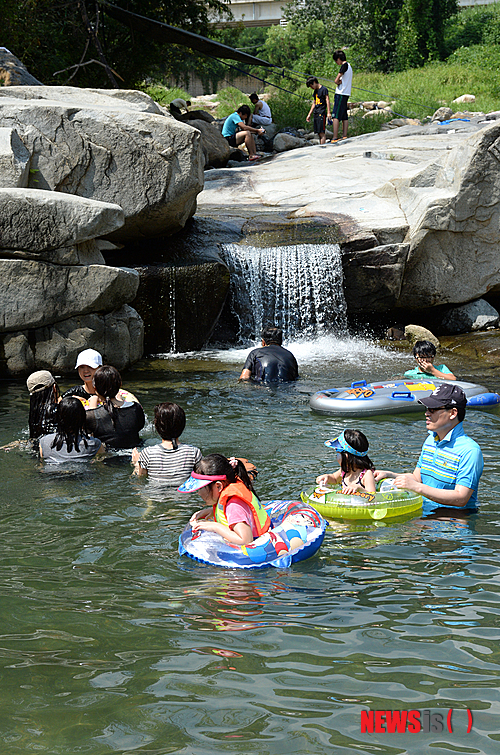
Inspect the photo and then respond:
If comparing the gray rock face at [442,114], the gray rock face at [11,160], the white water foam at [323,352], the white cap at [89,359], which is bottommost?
the white water foam at [323,352]

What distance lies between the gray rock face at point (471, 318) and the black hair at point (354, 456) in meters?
9.23

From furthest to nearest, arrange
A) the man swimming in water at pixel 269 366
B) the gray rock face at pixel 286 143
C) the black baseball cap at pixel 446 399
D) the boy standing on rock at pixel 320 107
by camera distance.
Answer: the gray rock face at pixel 286 143 → the boy standing on rock at pixel 320 107 → the man swimming in water at pixel 269 366 → the black baseball cap at pixel 446 399

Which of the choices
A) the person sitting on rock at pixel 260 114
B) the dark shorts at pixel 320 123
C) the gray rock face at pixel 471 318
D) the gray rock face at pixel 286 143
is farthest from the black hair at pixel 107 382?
the gray rock face at pixel 286 143

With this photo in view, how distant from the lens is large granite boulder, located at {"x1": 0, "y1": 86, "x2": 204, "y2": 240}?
11367 millimetres

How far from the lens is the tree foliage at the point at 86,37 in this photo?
18.2m

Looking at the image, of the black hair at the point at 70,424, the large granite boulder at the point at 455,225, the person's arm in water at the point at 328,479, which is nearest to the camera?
the person's arm in water at the point at 328,479

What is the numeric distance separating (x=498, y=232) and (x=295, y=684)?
12.1m

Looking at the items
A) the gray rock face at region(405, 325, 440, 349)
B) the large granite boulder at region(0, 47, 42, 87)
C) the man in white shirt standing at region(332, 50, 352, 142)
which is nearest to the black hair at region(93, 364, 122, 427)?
the gray rock face at region(405, 325, 440, 349)

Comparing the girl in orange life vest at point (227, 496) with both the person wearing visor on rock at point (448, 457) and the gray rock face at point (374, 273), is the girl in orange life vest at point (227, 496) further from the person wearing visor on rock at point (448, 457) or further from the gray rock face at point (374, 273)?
the gray rock face at point (374, 273)

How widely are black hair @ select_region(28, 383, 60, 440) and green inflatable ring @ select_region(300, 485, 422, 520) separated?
2630 millimetres

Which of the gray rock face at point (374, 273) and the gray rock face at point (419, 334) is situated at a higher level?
the gray rock face at point (374, 273)

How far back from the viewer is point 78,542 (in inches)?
203

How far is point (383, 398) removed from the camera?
8.73m

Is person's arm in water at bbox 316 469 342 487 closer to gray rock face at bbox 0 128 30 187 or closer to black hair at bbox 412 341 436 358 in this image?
black hair at bbox 412 341 436 358
